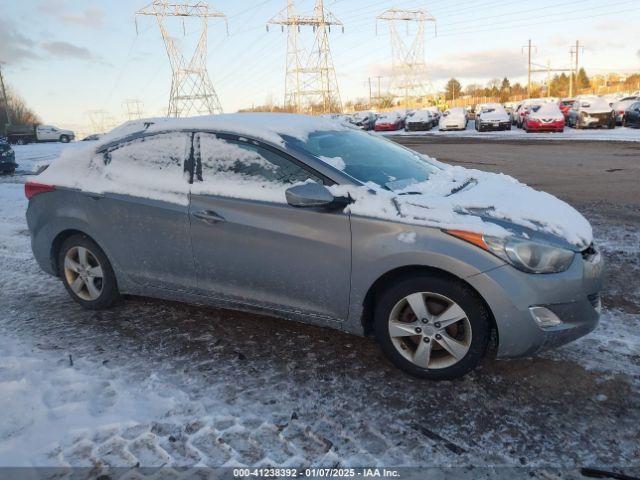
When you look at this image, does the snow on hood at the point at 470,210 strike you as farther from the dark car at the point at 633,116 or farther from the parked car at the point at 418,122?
the parked car at the point at 418,122

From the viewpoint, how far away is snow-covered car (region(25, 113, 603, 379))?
287cm

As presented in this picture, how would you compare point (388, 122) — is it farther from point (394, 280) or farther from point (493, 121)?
point (394, 280)

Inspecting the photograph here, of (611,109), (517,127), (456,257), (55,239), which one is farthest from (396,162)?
(517,127)

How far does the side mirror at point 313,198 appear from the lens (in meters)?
3.10

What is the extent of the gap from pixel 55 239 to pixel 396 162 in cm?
281

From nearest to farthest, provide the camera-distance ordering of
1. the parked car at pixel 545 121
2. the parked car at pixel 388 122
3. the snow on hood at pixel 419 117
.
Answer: the parked car at pixel 545 121, the snow on hood at pixel 419 117, the parked car at pixel 388 122

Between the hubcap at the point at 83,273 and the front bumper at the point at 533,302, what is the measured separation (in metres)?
2.93

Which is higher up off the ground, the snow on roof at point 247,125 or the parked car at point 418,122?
the parked car at point 418,122

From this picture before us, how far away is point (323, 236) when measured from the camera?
316 centimetres

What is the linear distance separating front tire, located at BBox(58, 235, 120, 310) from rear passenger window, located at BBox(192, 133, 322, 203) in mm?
1143

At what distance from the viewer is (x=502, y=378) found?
10.1 feet

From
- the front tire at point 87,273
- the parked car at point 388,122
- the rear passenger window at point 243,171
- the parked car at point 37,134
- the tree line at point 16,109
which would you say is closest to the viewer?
the rear passenger window at point 243,171

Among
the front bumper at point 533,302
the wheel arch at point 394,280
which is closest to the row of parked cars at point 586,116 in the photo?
the front bumper at point 533,302

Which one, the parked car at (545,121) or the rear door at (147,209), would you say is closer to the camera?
the rear door at (147,209)
